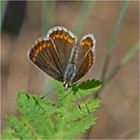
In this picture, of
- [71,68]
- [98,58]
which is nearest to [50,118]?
[71,68]

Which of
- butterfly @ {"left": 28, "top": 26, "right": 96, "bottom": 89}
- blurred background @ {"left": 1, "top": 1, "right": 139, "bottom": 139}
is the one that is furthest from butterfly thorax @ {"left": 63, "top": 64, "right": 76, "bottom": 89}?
blurred background @ {"left": 1, "top": 1, "right": 139, "bottom": 139}

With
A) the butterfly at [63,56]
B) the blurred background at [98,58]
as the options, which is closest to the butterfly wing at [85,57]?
the butterfly at [63,56]

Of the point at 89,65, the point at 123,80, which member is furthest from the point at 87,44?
the point at 123,80

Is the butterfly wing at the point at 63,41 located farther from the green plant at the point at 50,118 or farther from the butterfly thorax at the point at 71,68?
the green plant at the point at 50,118

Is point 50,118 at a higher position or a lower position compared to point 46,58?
lower

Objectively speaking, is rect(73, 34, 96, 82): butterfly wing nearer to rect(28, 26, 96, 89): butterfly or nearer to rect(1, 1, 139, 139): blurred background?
rect(28, 26, 96, 89): butterfly

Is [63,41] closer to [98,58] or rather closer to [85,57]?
[85,57]

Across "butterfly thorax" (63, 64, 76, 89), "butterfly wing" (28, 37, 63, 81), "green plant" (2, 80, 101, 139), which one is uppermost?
"butterfly wing" (28, 37, 63, 81)
